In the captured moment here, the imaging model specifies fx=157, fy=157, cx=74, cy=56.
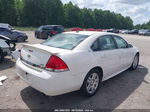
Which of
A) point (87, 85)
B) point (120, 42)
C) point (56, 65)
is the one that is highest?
point (120, 42)

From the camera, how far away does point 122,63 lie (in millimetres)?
5074

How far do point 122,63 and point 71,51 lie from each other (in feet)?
7.56

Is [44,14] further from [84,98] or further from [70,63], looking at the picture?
[70,63]

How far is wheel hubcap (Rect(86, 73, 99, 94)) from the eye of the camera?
12.4 ft

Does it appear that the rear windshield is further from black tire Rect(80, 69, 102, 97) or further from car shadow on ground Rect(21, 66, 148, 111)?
car shadow on ground Rect(21, 66, 148, 111)

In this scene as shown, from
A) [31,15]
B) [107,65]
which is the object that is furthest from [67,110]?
[31,15]

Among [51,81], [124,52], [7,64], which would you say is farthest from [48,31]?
[51,81]

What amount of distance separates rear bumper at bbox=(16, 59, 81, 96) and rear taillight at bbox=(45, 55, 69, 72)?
3.3 inches

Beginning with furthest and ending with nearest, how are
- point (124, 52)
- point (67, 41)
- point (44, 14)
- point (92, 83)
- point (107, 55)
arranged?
point (44, 14)
point (124, 52)
point (107, 55)
point (67, 41)
point (92, 83)

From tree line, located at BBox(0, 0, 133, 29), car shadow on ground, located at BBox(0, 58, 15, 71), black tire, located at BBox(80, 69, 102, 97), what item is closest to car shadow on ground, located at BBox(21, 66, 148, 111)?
black tire, located at BBox(80, 69, 102, 97)

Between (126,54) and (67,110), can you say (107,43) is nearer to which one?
(126,54)

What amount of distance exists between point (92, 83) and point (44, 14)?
186ft

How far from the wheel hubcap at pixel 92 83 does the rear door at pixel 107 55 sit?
326mm

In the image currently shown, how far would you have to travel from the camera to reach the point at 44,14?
57.2 meters
